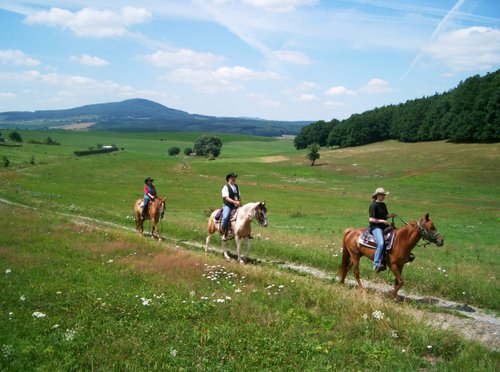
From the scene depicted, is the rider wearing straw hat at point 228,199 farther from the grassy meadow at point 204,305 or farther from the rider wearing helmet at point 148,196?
the rider wearing helmet at point 148,196

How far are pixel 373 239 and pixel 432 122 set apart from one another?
125845mm

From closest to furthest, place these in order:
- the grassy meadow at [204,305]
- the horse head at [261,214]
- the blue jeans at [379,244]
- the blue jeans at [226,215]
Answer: the grassy meadow at [204,305], the blue jeans at [379,244], the horse head at [261,214], the blue jeans at [226,215]

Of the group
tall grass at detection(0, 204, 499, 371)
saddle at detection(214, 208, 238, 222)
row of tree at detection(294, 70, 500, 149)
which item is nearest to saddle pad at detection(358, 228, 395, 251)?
tall grass at detection(0, 204, 499, 371)

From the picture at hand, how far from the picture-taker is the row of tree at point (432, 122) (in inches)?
4033

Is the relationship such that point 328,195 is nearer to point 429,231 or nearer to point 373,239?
point 373,239

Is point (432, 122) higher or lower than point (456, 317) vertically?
higher

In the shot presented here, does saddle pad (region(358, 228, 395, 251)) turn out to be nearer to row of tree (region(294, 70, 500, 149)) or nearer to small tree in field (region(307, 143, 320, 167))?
row of tree (region(294, 70, 500, 149))

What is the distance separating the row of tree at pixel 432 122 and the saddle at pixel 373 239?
330ft

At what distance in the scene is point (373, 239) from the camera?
1463 centimetres

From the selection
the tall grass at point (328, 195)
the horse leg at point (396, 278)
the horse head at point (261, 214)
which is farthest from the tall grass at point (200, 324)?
A: the tall grass at point (328, 195)

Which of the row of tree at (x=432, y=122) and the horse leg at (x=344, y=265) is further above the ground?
the row of tree at (x=432, y=122)

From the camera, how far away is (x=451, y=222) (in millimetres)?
41188

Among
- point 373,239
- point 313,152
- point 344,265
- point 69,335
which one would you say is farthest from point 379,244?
point 313,152

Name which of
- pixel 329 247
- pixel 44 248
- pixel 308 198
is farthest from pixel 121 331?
pixel 308 198
